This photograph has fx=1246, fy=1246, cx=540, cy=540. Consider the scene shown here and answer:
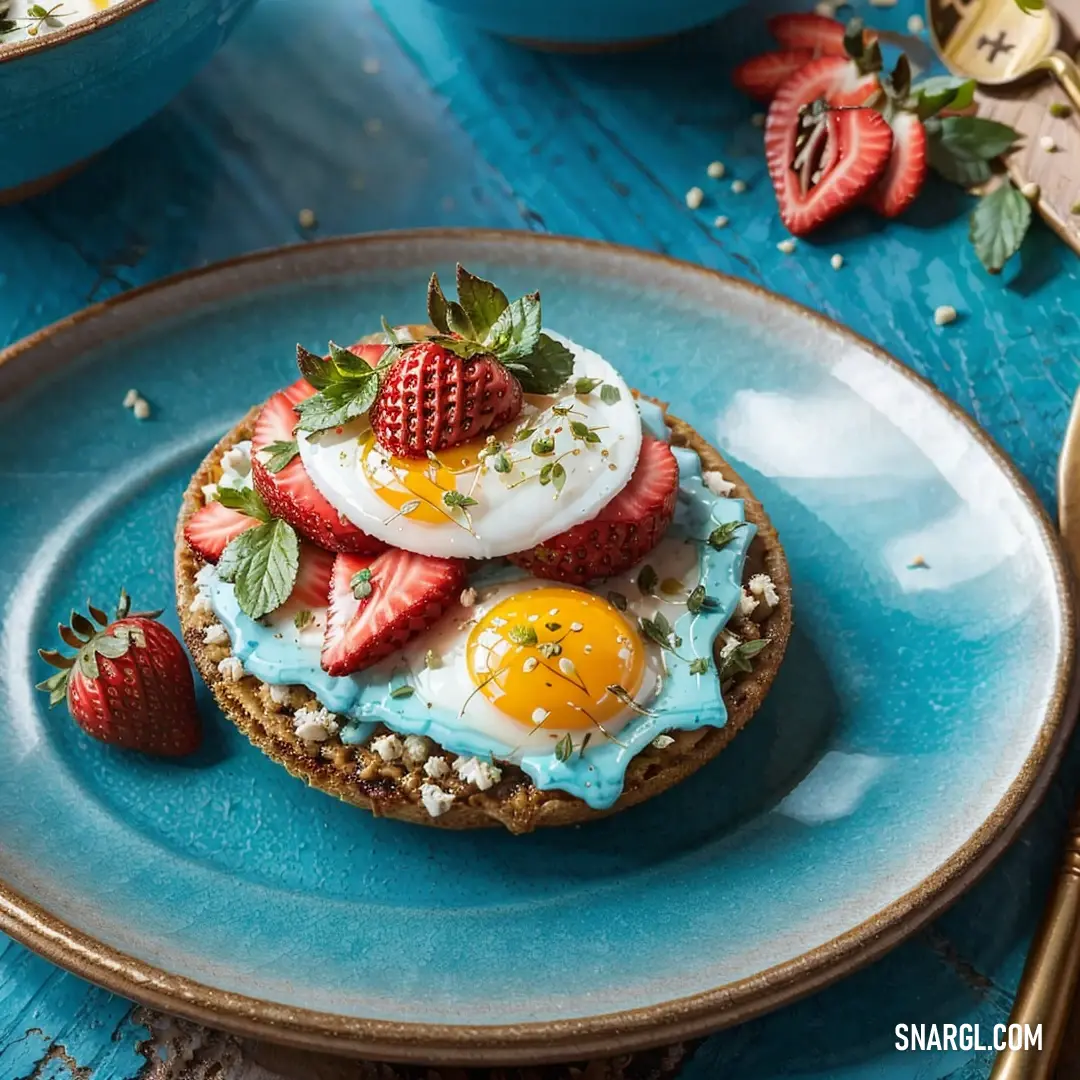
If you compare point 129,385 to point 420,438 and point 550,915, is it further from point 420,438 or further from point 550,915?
point 550,915

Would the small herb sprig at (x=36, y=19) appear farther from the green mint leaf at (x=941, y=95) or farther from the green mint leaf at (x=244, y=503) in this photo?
the green mint leaf at (x=941, y=95)

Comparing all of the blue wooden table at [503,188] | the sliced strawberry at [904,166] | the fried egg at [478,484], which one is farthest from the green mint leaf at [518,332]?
the sliced strawberry at [904,166]

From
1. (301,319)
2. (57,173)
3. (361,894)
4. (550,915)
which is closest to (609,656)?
(550,915)

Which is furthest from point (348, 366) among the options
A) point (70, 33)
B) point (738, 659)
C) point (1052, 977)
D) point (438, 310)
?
point (1052, 977)

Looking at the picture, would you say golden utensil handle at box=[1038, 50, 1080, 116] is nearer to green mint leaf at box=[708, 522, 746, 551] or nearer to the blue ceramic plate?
the blue ceramic plate

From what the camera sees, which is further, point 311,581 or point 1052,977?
point 311,581

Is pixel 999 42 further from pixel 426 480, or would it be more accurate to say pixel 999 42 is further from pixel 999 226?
pixel 426 480

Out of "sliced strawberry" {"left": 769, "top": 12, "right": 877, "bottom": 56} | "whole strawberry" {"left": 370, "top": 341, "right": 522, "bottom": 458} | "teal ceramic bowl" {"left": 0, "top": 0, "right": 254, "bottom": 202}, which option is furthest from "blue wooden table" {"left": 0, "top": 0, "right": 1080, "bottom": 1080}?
"whole strawberry" {"left": 370, "top": 341, "right": 522, "bottom": 458}

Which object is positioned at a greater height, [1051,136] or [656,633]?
[656,633]
